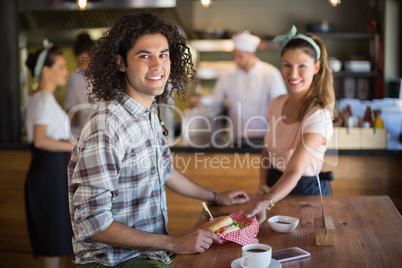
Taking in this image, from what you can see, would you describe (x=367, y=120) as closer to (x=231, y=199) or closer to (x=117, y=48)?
(x=231, y=199)

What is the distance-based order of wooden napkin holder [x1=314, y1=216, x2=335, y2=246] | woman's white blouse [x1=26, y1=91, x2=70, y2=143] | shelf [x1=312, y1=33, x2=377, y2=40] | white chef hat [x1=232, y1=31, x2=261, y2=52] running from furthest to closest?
shelf [x1=312, y1=33, x2=377, y2=40], white chef hat [x1=232, y1=31, x2=261, y2=52], woman's white blouse [x1=26, y1=91, x2=70, y2=143], wooden napkin holder [x1=314, y1=216, x2=335, y2=246]

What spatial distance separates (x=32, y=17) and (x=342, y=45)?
462cm

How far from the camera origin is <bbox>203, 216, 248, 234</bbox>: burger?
1.70 m

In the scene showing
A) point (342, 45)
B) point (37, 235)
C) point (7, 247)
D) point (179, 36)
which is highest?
point (342, 45)

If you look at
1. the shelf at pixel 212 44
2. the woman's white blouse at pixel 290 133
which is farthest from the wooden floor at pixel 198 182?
the shelf at pixel 212 44

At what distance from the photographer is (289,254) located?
1.57 m

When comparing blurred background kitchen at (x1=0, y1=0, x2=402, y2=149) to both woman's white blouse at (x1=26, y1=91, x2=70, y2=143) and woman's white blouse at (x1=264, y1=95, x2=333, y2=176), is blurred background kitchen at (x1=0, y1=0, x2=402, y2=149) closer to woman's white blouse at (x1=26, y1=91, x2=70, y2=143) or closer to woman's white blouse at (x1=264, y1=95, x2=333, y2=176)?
woman's white blouse at (x1=26, y1=91, x2=70, y2=143)

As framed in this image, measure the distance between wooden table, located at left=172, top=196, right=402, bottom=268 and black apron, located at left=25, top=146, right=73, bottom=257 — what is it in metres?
1.58

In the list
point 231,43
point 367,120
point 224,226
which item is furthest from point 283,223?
point 231,43

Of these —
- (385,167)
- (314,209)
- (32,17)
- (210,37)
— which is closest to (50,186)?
(314,209)

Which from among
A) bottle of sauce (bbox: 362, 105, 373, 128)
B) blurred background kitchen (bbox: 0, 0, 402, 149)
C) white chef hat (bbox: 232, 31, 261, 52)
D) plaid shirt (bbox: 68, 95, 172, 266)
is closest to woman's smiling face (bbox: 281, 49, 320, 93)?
plaid shirt (bbox: 68, 95, 172, 266)

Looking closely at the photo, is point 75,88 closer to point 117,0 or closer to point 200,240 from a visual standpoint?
point 117,0

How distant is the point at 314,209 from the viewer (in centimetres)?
214

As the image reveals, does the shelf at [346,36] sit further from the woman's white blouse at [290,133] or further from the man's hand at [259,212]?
the man's hand at [259,212]
